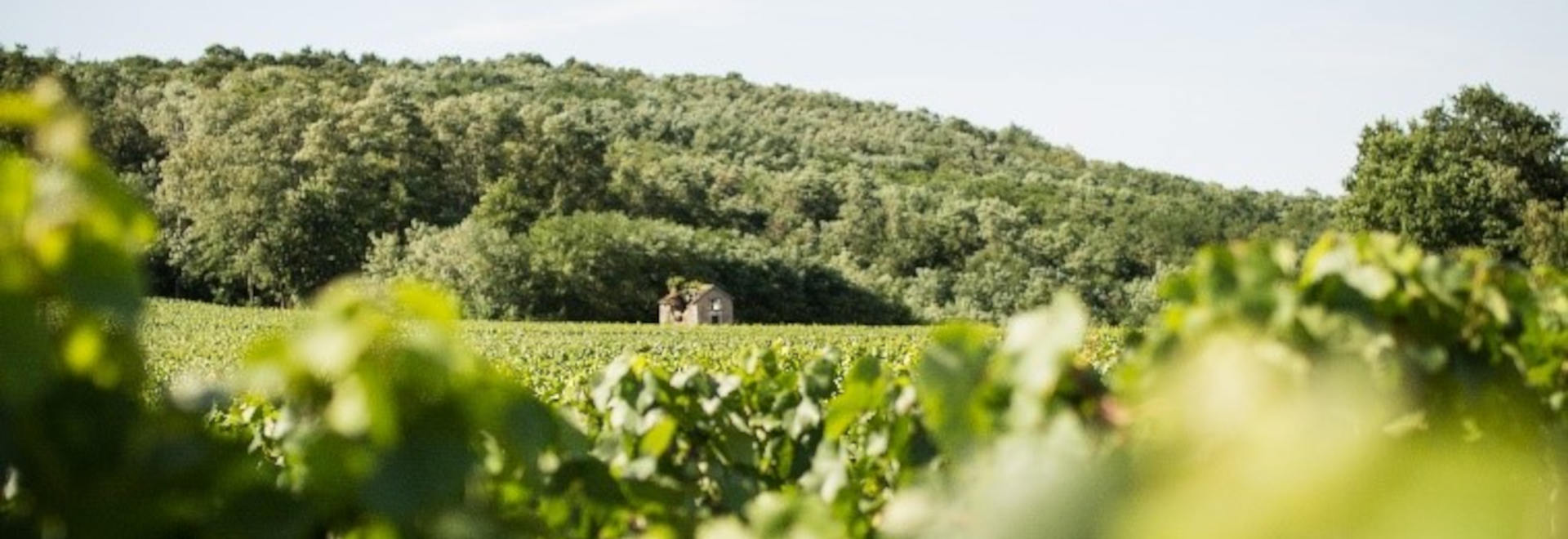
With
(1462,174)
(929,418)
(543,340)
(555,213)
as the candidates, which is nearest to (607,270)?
(555,213)

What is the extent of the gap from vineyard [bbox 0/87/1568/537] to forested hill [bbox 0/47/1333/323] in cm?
4586

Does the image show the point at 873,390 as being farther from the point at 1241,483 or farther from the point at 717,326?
the point at 717,326

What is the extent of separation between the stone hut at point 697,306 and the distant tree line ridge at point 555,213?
7.90ft

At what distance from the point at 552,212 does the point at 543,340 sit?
2941 cm

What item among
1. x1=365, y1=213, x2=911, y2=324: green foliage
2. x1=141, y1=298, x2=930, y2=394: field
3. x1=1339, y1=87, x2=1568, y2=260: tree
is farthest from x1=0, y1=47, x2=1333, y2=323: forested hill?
x1=1339, y1=87, x2=1568, y2=260: tree

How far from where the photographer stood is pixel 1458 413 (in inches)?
59.2

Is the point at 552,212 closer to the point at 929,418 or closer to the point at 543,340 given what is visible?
the point at 543,340

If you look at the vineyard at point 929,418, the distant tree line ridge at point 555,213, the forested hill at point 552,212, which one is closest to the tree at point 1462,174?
the distant tree line ridge at point 555,213

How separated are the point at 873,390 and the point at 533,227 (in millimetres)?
59431

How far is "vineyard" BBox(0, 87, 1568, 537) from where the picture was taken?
0.56m

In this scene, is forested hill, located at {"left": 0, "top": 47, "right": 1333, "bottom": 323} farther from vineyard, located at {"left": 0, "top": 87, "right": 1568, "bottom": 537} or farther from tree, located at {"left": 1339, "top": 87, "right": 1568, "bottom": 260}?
vineyard, located at {"left": 0, "top": 87, "right": 1568, "bottom": 537}

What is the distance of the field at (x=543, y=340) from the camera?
2600 cm

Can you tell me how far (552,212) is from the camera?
66.6 meters

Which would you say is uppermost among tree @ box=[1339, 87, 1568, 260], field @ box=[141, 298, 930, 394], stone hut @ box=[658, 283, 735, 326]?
tree @ box=[1339, 87, 1568, 260]
